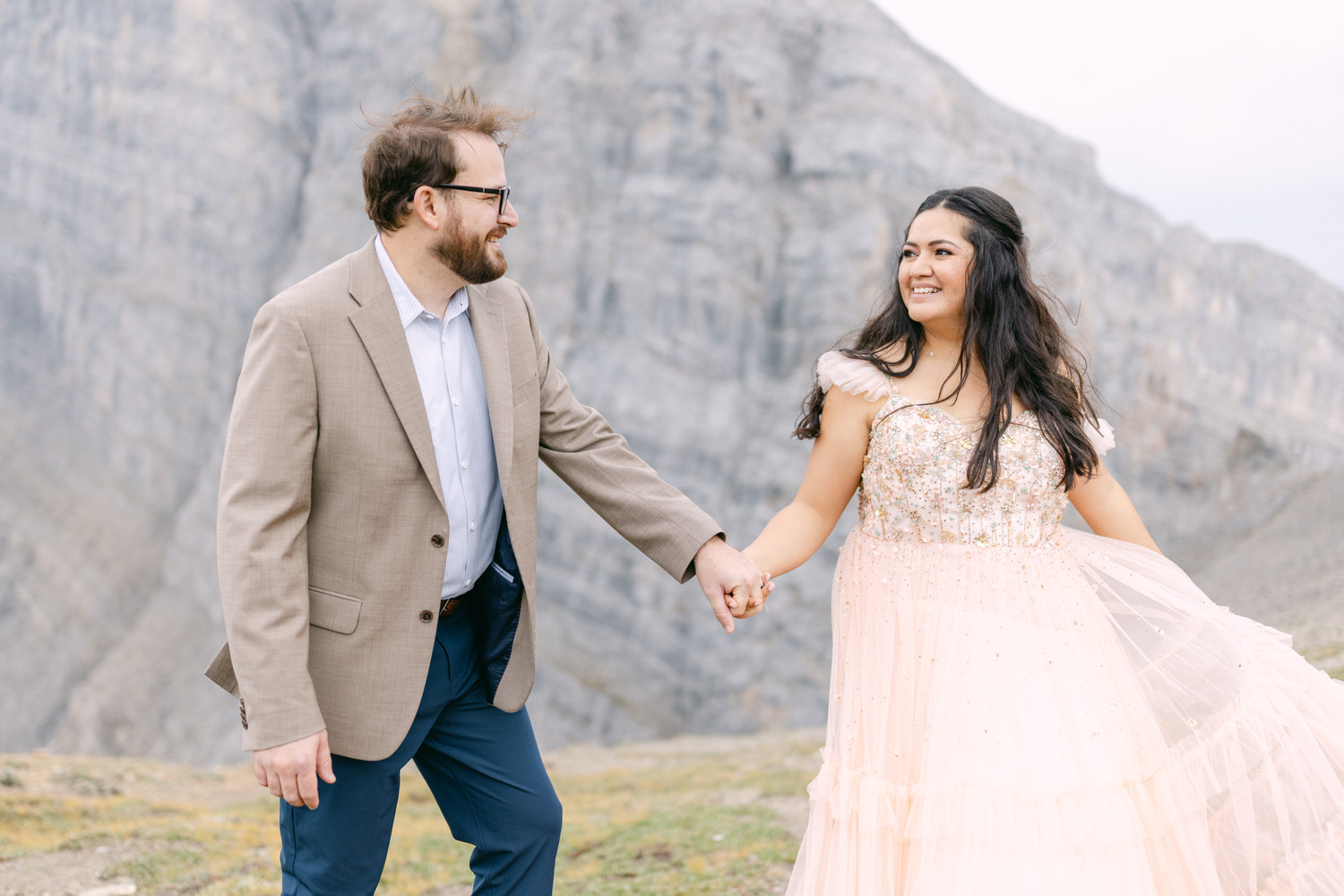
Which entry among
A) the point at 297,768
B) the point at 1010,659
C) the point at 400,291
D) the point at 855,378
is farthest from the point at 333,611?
the point at 1010,659

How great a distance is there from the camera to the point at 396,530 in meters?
2.46

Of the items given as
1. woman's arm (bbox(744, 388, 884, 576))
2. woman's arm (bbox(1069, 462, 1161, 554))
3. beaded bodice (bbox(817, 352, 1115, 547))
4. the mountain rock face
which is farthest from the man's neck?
the mountain rock face

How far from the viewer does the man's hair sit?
2.55 metres

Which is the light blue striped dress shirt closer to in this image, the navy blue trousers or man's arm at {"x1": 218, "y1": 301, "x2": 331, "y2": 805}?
the navy blue trousers

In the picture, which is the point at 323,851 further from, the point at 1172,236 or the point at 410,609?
the point at 1172,236

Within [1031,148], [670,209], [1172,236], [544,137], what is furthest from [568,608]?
[1172,236]

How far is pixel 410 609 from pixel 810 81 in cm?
3016

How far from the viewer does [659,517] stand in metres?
2.99

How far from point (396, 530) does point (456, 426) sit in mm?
327

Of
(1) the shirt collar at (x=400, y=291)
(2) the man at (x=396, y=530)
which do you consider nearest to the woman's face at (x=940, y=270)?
(2) the man at (x=396, y=530)

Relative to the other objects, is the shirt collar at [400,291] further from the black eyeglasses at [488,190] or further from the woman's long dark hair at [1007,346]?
the woman's long dark hair at [1007,346]

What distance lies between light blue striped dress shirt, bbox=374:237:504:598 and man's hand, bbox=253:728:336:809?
516 mm

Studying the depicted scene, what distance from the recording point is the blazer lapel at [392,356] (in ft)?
8.02

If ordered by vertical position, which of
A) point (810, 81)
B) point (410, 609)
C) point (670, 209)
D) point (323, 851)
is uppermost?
point (810, 81)
